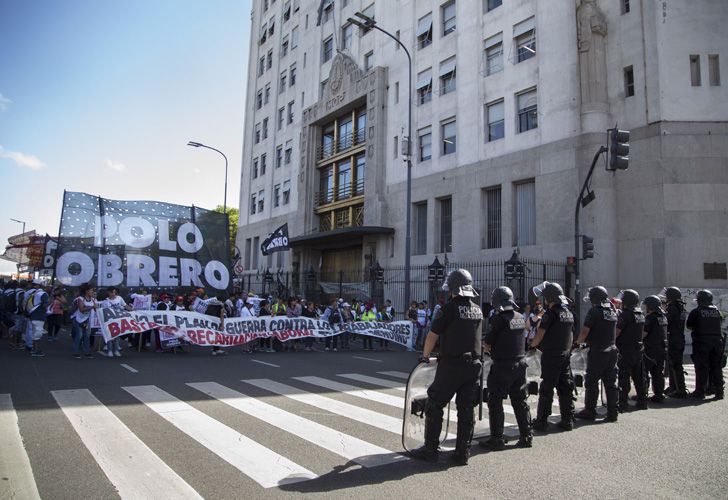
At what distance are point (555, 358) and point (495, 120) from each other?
20.2m

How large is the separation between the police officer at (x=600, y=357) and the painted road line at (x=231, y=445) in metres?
4.33

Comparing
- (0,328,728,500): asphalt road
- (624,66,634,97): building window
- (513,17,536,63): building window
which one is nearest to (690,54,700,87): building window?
(624,66,634,97): building window

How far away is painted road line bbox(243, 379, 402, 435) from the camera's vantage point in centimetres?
661

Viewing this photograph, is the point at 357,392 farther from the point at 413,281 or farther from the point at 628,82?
the point at 628,82

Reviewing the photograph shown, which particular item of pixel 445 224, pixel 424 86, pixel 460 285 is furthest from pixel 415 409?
pixel 424 86

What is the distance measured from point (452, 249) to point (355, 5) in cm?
1912

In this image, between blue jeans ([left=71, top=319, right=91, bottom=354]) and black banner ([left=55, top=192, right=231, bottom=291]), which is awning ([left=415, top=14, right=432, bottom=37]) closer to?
black banner ([left=55, top=192, right=231, bottom=291])

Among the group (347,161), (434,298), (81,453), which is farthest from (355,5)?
(81,453)

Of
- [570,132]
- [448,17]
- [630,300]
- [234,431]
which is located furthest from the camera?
[448,17]

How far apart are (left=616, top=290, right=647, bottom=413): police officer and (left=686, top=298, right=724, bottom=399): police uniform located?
6.08ft

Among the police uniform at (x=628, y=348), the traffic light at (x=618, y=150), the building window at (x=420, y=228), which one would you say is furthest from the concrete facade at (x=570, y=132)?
the police uniform at (x=628, y=348)

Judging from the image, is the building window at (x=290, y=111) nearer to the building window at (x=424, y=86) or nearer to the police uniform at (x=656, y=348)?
the building window at (x=424, y=86)

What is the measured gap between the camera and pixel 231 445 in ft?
18.0

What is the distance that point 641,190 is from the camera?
20062mm
